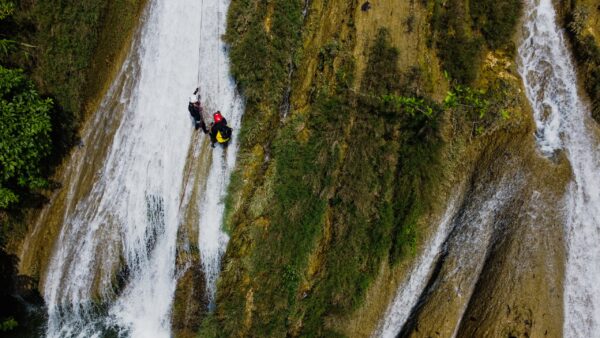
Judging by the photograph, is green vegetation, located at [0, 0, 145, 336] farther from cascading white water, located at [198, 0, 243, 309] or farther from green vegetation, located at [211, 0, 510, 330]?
green vegetation, located at [211, 0, 510, 330]

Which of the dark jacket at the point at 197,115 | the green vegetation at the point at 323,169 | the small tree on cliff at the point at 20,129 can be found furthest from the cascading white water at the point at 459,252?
the small tree on cliff at the point at 20,129

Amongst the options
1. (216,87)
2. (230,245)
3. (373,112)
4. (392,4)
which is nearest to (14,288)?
(230,245)

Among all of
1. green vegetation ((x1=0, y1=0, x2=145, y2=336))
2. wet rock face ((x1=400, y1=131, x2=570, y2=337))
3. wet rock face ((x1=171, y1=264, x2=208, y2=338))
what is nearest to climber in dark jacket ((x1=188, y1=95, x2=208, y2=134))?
green vegetation ((x1=0, y1=0, x2=145, y2=336))

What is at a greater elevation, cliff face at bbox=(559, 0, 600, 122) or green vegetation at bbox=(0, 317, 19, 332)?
cliff face at bbox=(559, 0, 600, 122)

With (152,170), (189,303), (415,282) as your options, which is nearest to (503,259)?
(415,282)

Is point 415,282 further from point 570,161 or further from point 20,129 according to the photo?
point 20,129

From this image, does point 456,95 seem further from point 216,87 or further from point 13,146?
point 13,146
